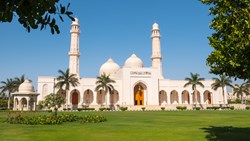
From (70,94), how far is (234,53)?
188 feet

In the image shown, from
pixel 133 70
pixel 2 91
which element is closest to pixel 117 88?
pixel 133 70

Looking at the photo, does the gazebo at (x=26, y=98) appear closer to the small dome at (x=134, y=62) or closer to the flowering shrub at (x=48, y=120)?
the small dome at (x=134, y=62)

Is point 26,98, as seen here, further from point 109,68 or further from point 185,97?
point 185,97

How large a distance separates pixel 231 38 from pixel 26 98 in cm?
4779

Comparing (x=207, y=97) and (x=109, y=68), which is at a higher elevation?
(x=109, y=68)

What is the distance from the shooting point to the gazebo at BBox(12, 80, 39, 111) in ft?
170

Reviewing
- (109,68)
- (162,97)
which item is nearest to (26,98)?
(109,68)

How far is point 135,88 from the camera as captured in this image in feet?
227

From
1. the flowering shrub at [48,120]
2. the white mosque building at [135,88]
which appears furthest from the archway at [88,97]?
the flowering shrub at [48,120]

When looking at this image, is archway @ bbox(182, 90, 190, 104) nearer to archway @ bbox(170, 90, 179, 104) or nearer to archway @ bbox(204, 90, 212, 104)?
archway @ bbox(170, 90, 179, 104)

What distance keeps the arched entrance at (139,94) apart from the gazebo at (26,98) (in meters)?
25.7

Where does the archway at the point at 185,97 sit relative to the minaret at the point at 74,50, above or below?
below

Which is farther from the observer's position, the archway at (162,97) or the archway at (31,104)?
the archway at (162,97)

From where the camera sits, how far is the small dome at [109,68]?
241 ft
